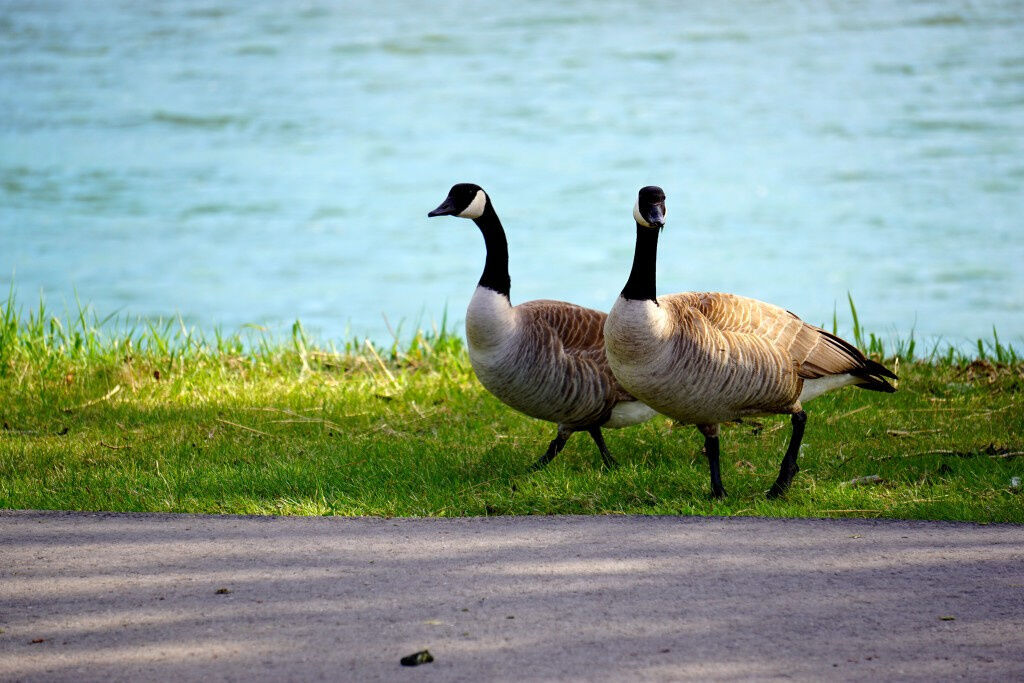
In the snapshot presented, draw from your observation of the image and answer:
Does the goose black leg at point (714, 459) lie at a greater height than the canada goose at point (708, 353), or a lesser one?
lesser

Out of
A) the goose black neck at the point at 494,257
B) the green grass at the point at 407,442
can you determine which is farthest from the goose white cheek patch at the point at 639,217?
the green grass at the point at 407,442

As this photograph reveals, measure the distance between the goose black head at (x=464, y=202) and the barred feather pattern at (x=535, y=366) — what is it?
462mm

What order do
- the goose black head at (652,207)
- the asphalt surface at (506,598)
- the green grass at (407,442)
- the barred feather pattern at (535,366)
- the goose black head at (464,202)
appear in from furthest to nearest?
the goose black head at (464,202) → the barred feather pattern at (535,366) → the green grass at (407,442) → the goose black head at (652,207) → the asphalt surface at (506,598)

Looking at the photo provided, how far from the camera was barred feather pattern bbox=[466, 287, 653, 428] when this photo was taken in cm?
584

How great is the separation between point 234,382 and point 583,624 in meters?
4.83

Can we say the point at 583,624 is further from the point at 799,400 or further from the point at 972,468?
the point at 972,468

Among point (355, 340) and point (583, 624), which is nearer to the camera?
point (583, 624)

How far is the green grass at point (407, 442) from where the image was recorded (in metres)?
5.52

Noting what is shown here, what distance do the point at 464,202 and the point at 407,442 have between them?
1.40 metres

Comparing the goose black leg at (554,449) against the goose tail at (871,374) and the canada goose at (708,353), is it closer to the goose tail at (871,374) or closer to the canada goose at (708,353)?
the canada goose at (708,353)

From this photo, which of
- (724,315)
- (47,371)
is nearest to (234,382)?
(47,371)

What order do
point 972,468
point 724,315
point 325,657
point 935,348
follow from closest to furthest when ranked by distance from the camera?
point 325,657 → point 724,315 → point 972,468 → point 935,348

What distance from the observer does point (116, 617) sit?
4.12m

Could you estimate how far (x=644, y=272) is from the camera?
5312 mm
